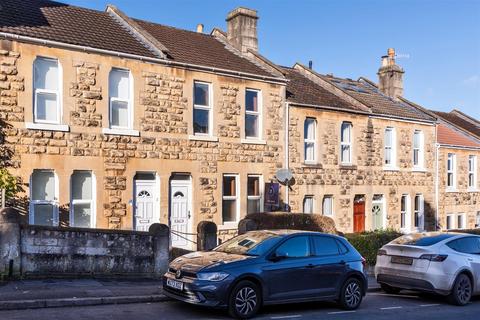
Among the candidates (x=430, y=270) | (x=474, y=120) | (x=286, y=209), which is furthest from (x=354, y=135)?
(x=474, y=120)

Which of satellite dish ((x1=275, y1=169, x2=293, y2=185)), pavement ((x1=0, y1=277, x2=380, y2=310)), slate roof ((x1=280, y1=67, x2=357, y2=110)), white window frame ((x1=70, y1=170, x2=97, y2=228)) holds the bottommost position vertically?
pavement ((x1=0, y1=277, x2=380, y2=310))

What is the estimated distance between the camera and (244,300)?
993cm

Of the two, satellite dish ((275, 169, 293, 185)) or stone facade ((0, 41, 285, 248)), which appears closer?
stone facade ((0, 41, 285, 248))

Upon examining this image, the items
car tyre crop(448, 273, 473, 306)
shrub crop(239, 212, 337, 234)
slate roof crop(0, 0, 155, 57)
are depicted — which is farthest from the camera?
shrub crop(239, 212, 337, 234)

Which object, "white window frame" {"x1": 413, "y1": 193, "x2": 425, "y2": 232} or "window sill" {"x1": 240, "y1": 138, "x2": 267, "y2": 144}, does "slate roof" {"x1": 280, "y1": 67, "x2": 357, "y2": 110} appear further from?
"white window frame" {"x1": 413, "y1": 193, "x2": 425, "y2": 232}

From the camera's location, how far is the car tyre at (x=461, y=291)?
12.7 m

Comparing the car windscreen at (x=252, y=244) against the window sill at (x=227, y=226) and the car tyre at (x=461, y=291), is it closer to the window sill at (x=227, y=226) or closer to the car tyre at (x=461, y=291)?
the car tyre at (x=461, y=291)

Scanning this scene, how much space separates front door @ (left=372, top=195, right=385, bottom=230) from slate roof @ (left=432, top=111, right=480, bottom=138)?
38.0ft

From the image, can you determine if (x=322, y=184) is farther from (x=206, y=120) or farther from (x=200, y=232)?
(x=200, y=232)

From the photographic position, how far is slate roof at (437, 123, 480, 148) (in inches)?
1204

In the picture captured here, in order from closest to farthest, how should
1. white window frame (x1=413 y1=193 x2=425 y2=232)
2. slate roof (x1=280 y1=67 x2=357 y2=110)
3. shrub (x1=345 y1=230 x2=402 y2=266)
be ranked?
shrub (x1=345 y1=230 x2=402 y2=266) < slate roof (x1=280 y1=67 x2=357 y2=110) < white window frame (x1=413 y1=193 x2=425 y2=232)

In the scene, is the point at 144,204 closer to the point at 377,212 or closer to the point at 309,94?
the point at 309,94

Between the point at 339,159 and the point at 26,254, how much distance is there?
15153 millimetres

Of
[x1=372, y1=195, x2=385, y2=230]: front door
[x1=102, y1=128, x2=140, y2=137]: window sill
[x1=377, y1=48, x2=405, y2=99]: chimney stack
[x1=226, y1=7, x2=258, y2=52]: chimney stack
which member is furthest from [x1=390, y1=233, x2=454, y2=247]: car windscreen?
[x1=377, y1=48, x2=405, y2=99]: chimney stack
